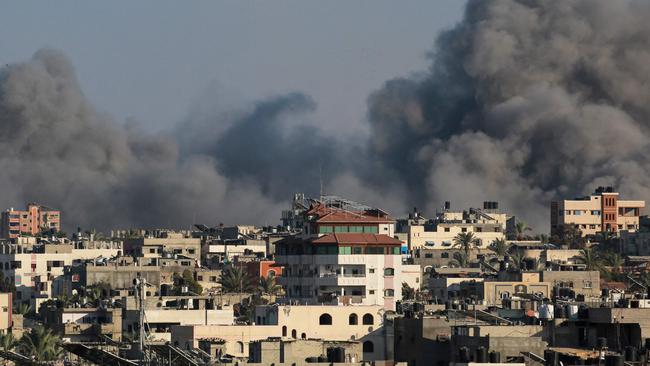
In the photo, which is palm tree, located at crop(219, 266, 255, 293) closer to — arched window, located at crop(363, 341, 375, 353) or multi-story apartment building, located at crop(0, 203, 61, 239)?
arched window, located at crop(363, 341, 375, 353)

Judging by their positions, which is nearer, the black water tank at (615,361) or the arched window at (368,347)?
the black water tank at (615,361)

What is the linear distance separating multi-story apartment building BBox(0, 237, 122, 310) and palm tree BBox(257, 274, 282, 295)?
41.7 ft

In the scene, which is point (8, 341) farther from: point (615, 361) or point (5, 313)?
point (615, 361)

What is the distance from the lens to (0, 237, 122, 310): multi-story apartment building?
10188 centimetres

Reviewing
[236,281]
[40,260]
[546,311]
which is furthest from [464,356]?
[40,260]

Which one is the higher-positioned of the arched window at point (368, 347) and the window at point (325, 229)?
the window at point (325, 229)

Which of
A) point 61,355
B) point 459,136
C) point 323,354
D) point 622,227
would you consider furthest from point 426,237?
point 323,354

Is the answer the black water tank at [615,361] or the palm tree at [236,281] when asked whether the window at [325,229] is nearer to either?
the palm tree at [236,281]

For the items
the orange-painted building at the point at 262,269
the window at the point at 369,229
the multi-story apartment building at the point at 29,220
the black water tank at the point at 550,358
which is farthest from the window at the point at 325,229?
the multi-story apartment building at the point at 29,220

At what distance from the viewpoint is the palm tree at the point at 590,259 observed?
9507 cm

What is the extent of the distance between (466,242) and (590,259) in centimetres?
1455

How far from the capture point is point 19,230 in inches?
6240

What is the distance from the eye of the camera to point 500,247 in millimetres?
112250

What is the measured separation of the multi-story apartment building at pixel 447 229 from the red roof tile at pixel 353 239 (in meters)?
46.6
